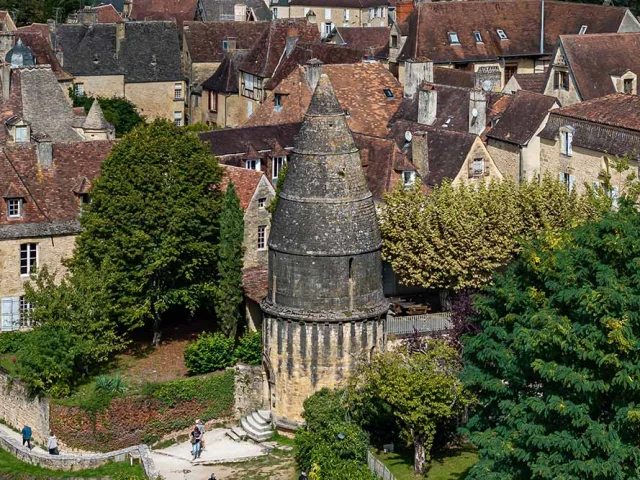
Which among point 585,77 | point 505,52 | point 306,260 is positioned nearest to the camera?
point 306,260

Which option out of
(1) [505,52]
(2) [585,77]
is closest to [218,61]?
A: (1) [505,52]

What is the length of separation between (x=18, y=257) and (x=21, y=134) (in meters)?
13.9

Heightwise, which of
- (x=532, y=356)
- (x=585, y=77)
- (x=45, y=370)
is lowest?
(x=45, y=370)

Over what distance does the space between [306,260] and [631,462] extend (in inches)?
678

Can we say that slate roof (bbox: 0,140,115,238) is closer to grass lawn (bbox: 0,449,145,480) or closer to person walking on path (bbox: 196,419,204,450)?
grass lawn (bbox: 0,449,145,480)

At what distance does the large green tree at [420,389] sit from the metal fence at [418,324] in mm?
6936

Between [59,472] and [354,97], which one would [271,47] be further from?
[59,472]

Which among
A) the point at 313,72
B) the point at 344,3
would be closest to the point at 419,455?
the point at 313,72

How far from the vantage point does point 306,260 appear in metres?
54.1

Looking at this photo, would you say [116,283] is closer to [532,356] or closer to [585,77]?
[532,356]

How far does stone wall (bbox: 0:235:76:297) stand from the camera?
62.2 meters

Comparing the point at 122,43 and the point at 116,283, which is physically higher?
the point at 122,43

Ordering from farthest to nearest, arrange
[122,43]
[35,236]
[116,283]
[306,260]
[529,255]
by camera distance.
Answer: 1. [122,43]
2. [35,236]
3. [116,283]
4. [306,260]
5. [529,255]

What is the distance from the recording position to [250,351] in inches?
2281
